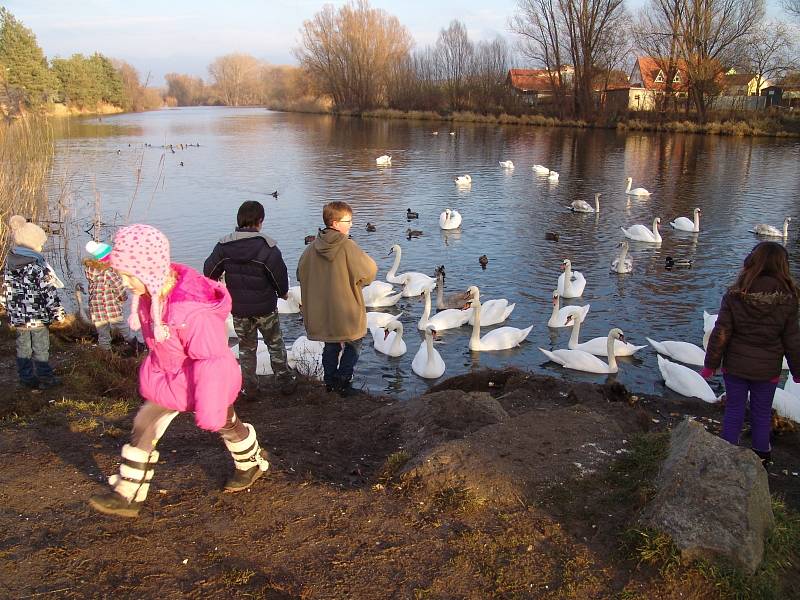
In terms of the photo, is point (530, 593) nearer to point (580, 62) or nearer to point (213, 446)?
point (213, 446)

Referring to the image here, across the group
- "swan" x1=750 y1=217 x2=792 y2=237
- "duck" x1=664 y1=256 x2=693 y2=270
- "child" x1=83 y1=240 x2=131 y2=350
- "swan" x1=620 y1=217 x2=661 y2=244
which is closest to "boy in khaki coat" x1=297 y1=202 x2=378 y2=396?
"child" x1=83 y1=240 x2=131 y2=350

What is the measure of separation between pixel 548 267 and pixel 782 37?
1757 inches

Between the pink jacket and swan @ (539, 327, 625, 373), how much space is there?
21.3 feet

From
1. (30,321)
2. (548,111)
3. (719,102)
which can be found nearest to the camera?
(30,321)

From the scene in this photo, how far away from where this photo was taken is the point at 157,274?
3.02 metres

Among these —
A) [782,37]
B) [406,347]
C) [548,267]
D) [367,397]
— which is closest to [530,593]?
[367,397]

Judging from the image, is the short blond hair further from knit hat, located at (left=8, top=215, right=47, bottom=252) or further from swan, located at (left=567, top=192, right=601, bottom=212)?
swan, located at (left=567, top=192, right=601, bottom=212)

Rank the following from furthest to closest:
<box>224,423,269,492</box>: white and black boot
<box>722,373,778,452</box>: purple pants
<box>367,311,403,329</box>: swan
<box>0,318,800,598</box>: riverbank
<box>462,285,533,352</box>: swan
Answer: <box>367,311,403,329</box>: swan
<box>462,285,533,352</box>: swan
<box>722,373,778,452</box>: purple pants
<box>224,423,269,492</box>: white and black boot
<box>0,318,800,598</box>: riverbank

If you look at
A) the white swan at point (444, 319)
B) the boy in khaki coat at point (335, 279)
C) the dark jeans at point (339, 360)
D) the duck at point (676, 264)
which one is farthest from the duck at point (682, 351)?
the boy in khaki coat at point (335, 279)

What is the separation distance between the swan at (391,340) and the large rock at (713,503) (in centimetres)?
586

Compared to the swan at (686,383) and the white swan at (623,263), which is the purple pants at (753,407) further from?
the white swan at (623,263)

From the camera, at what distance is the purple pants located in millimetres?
4715

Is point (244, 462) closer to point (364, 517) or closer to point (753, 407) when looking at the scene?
point (364, 517)

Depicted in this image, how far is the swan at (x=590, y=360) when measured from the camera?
28.8 feet
